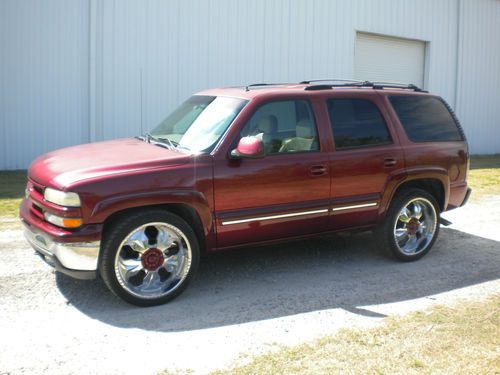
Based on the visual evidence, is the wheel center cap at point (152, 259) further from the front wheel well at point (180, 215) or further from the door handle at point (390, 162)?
the door handle at point (390, 162)

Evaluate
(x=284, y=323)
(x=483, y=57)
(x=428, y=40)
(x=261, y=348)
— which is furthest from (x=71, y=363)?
(x=483, y=57)

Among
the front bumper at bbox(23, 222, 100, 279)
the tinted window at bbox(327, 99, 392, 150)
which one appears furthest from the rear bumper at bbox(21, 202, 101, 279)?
the tinted window at bbox(327, 99, 392, 150)

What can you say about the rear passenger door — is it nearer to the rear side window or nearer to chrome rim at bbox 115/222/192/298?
the rear side window

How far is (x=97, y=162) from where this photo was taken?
4.68 metres

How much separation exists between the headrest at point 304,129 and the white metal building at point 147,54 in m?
7.13

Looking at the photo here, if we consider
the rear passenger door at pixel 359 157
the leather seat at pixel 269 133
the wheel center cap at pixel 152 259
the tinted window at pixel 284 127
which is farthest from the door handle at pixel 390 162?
the wheel center cap at pixel 152 259

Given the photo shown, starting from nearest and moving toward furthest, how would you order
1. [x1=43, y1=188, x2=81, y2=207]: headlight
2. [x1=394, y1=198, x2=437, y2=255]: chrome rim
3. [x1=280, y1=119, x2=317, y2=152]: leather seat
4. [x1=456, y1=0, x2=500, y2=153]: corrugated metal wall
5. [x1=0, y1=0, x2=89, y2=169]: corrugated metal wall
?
[x1=43, y1=188, x2=81, y2=207]: headlight, [x1=280, y1=119, x2=317, y2=152]: leather seat, [x1=394, y1=198, x2=437, y2=255]: chrome rim, [x1=0, y1=0, x2=89, y2=169]: corrugated metal wall, [x1=456, y1=0, x2=500, y2=153]: corrugated metal wall

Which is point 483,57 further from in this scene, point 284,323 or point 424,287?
point 284,323

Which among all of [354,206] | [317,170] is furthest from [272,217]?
[354,206]

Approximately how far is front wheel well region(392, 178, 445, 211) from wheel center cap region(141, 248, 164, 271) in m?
2.73

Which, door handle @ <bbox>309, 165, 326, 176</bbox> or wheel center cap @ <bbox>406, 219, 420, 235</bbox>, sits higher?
door handle @ <bbox>309, 165, 326, 176</bbox>

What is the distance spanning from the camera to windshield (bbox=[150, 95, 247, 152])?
5.00 m

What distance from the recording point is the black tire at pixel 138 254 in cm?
441

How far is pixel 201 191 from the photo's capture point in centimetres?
472
